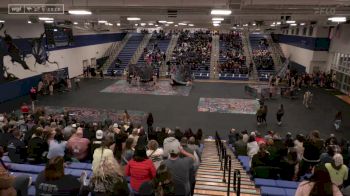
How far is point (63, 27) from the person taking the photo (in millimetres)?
25766

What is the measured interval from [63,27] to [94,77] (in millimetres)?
5511

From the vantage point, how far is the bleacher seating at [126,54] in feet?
104

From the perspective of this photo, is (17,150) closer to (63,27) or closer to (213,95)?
(213,95)

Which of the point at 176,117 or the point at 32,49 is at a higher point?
the point at 32,49

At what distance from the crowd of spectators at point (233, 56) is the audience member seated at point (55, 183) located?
90.6ft

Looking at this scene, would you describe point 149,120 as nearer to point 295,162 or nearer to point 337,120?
point 295,162

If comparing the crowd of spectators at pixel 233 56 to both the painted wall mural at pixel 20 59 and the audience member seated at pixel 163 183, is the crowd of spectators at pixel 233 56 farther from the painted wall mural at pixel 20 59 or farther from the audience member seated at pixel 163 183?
the audience member seated at pixel 163 183

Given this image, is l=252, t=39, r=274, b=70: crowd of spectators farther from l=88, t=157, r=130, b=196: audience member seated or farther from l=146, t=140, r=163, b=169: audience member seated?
l=88, t=157, r=130, b=196: audience member seated

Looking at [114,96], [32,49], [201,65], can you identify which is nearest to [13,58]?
[32,49]

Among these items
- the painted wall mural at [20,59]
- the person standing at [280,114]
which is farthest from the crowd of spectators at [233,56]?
the painted wall mural at [20,59]

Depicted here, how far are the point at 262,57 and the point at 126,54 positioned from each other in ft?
49.9

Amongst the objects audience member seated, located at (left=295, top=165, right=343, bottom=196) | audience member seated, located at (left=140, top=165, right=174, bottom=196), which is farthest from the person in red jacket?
audience member seated, located at (left=295, top=165, right=343, bottom=196)

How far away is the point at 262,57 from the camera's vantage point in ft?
110

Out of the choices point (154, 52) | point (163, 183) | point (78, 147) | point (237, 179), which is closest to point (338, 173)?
point (237, 179)
